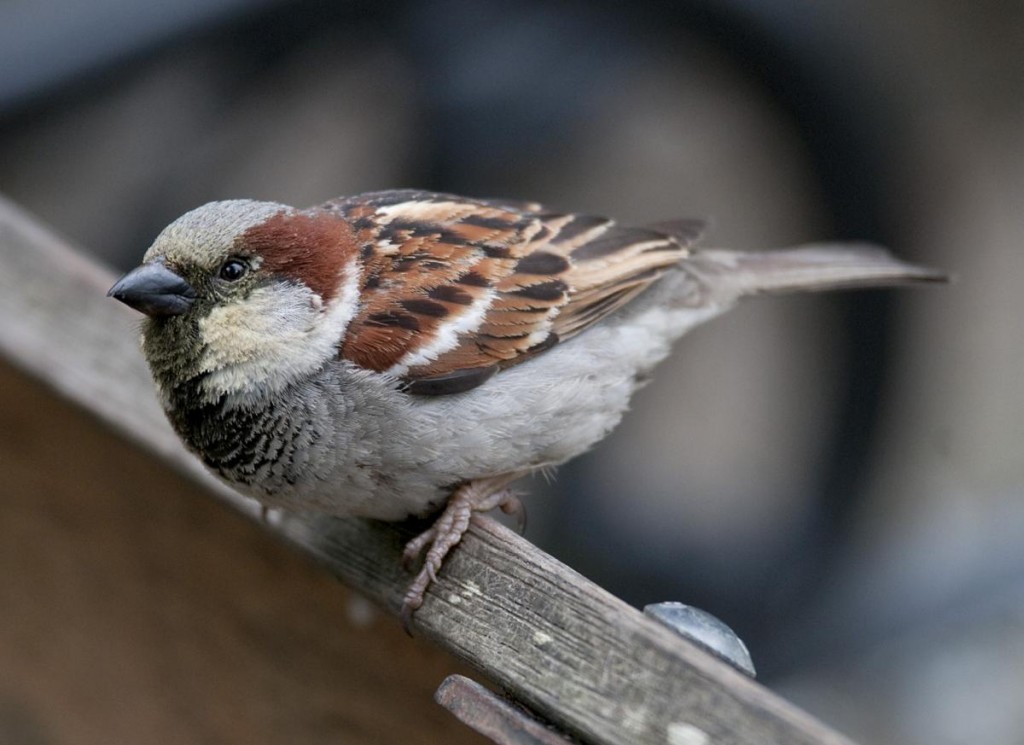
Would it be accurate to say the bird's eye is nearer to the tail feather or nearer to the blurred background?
the tail feather

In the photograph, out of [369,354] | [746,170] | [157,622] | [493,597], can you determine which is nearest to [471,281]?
[369,354]

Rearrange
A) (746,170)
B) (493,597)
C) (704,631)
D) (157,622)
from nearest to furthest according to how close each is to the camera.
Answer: (704,631) < (493,597) < (157,622) < (746,170)

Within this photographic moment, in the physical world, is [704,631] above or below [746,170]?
below

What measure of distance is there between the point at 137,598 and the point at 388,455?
0.50 metres

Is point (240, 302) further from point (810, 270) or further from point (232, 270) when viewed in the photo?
point (810, 270)

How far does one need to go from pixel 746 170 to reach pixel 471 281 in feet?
8.07

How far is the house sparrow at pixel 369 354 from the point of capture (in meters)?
1.53

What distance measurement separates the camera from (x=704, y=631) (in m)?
1.16

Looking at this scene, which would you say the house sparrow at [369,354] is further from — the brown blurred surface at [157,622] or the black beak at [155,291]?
the brown blurred surface at [157,622]

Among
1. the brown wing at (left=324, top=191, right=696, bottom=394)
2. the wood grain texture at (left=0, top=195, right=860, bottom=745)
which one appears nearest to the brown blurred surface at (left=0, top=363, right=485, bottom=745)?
the wood grain texture at (left=0, top=195, right=860, bottom=745)

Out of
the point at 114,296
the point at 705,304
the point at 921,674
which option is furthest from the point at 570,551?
the point at 114,296

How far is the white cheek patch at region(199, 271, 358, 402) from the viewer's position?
1.54 meters

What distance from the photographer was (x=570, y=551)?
2.97 meters

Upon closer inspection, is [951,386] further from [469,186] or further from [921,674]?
[469,186]
